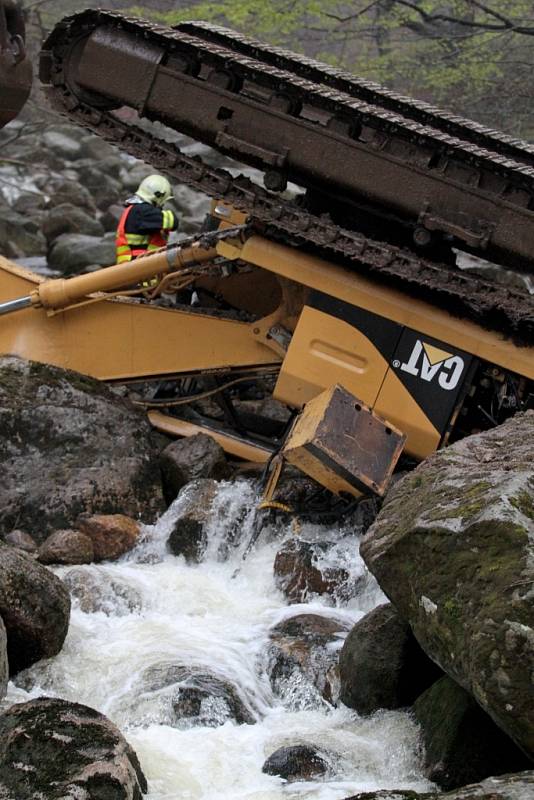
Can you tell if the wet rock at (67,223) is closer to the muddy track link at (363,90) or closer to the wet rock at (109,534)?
the muddy track link at (363,90)

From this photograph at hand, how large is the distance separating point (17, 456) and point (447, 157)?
119 inches

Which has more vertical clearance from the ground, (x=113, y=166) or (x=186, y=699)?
(x=186, y=699)

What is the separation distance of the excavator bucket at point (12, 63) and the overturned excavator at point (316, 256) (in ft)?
2.34

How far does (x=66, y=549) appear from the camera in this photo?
6.81 meters

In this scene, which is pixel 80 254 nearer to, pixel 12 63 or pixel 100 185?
pixel 100 185

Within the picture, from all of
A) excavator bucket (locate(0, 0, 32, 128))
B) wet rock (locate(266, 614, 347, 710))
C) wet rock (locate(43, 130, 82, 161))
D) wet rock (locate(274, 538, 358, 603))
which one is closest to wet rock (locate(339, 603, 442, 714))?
wet rock (locate(266, 614, 347, 710))

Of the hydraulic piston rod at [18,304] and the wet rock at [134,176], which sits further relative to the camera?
the wet rock at [134,176]

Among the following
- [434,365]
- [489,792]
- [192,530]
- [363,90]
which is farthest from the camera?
[363,90]

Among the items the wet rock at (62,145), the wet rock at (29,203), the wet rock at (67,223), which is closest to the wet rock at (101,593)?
the wet rock at (67,223)

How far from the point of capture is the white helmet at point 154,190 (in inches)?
388

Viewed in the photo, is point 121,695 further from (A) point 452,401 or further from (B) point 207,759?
(A) point 452,401

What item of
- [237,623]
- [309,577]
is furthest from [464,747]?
[309,577]

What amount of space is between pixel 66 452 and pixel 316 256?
1870 mm

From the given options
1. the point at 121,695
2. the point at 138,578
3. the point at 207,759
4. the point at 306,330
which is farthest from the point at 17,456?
the point at 207,759
